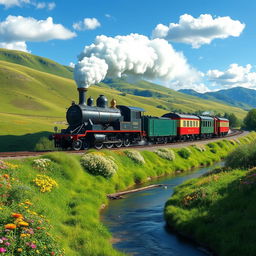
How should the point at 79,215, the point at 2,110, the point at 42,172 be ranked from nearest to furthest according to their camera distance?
the point at 79,215 < the point at 42,172 < the point at 2,110

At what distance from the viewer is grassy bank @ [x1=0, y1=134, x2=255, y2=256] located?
9.70m

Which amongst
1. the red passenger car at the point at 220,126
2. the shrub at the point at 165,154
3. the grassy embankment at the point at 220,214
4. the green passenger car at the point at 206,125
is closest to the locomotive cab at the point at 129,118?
the shrub at the point at 165,154

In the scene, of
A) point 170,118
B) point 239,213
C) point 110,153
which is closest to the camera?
point 239,213

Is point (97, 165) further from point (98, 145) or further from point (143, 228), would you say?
point (143, 228)

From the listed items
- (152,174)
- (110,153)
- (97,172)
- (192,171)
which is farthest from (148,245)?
(192,171)

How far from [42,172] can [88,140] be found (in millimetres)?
11893

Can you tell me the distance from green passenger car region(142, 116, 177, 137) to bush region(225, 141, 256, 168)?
16054 mm

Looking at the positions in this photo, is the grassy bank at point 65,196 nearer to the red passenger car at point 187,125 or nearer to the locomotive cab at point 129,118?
the locomotive cab at point 129,118

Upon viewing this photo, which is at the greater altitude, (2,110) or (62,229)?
(2,110)

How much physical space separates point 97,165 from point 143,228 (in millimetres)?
9203

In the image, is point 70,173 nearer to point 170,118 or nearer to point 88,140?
point 88,140

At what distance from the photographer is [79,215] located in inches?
638

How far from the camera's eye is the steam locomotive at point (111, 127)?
100ft

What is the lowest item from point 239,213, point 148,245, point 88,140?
point 148,245
